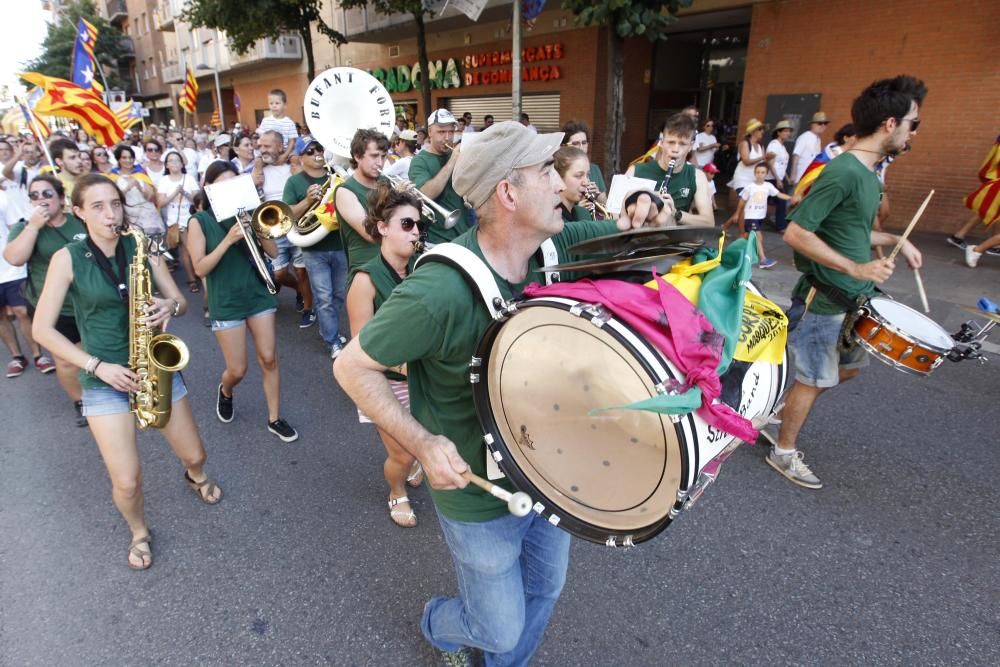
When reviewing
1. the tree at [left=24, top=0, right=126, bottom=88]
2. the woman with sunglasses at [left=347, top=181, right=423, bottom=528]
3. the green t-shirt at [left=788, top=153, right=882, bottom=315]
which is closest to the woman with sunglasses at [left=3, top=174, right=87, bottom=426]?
the woman with sunglasses at [left=347, top=181, right=423, bottom=528]

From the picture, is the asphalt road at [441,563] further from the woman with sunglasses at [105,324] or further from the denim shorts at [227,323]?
the denim shorts at [227,323]

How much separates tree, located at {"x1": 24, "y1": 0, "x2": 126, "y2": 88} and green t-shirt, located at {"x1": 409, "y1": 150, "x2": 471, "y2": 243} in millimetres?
52150

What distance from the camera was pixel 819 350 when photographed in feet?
10.7

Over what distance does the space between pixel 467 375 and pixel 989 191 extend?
9.36 metres

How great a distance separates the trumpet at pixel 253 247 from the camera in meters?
3.79

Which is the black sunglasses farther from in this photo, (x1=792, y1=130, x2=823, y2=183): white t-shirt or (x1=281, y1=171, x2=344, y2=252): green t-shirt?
(x1=792, y1=130, x2=823, y2=183): white t-shirt

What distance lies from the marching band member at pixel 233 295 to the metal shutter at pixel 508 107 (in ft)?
40.6

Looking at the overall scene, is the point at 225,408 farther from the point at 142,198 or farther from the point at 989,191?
the point at 989,191

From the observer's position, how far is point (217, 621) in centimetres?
254

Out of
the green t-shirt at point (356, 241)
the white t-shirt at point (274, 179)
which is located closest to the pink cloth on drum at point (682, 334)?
the green t-shirt at point (356, 241)

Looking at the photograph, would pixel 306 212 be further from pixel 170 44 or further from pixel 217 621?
pixel 170 44

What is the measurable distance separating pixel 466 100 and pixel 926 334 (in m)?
17.6

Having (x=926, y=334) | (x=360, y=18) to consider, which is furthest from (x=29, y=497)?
(x=360, y=18)

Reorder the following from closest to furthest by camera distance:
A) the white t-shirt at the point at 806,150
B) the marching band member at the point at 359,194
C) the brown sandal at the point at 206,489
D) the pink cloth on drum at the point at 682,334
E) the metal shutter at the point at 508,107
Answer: the pink cloth on drum at the point at 682,334, the brown sandal at the point at 206,489, the marching band member at the point at 359,194, the white t-shirt at the point at 806,150, the metal shutter at the point at 508,107
